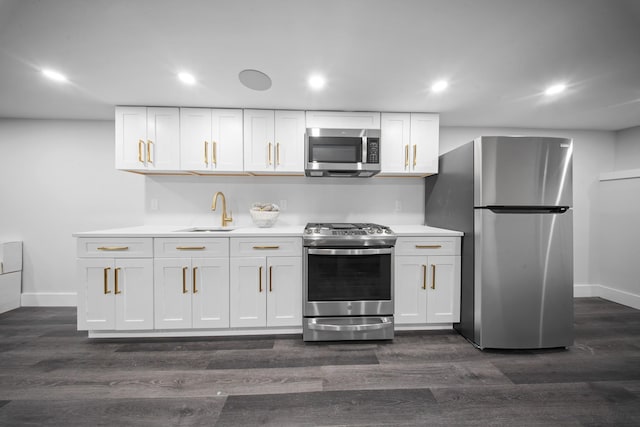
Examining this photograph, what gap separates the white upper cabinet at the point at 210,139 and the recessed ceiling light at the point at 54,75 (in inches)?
35.7

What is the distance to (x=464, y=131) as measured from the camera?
3477 mm

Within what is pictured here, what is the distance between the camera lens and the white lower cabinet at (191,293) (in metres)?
2.41

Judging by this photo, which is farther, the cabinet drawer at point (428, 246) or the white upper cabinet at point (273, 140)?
the white upper cabinet at point (273, 140)

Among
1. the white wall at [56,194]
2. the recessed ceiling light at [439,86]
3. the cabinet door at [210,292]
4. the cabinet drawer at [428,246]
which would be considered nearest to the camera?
the recessed ceiling light at [439,86]

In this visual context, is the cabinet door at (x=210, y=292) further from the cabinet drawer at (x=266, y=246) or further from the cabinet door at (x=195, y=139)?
the cabinet door at (x=195, y=139)

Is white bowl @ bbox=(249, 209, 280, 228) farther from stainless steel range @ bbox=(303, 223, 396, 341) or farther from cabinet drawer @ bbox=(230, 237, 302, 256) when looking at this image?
stainless steel range @ bbox=(303, 223, 396, 341)

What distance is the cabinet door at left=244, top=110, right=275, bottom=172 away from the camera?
2838 millimetres

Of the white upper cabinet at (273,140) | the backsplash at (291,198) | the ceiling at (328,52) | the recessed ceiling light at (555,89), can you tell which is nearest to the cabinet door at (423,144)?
the ceiling at (328,52)

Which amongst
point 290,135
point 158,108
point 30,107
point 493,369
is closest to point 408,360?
point 493,369

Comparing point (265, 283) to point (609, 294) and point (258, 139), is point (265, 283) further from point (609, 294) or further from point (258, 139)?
point (609, 294)

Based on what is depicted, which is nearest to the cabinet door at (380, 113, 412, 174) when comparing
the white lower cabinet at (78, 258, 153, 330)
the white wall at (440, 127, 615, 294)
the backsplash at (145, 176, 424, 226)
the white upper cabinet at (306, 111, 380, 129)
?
the white upper cabinet at (306, 111, 380, 129)

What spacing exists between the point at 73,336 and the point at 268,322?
1.82 meters

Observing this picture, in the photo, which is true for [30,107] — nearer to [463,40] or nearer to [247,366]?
[247,366]

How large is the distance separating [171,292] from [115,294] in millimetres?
477
